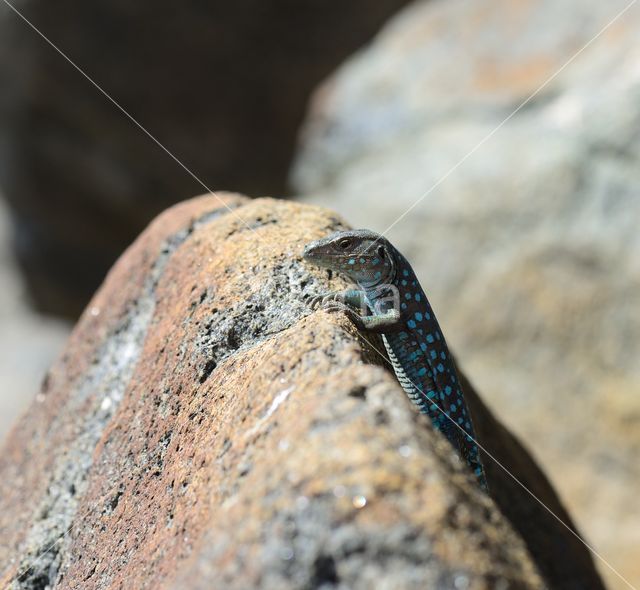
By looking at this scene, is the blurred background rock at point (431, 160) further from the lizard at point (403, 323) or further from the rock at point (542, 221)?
the lizard at point (403, 323)

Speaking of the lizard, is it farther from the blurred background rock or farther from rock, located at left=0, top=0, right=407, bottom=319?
rock, located at left=0, top=0, right=407, bottom=319

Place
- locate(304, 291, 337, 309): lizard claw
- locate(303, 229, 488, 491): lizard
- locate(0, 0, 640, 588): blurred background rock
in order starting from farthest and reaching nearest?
locate(0, 0, 640, 588): blurred background rock, locate(303, 229, 488, 491): lizard, locate(304, 291, 337, 309): lizard claw

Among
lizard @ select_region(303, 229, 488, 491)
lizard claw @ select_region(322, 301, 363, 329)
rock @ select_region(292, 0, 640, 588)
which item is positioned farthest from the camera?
rock @ select_region(292, 0, 640, 588)

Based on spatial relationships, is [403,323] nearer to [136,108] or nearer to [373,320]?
[373,320]

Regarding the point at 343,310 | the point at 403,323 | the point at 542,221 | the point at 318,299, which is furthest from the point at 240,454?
the point at 542,221

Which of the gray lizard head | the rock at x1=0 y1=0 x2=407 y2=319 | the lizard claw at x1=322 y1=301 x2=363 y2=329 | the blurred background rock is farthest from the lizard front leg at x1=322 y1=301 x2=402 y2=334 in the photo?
the rock at x1=0 y1=0 x2=407 y2=319

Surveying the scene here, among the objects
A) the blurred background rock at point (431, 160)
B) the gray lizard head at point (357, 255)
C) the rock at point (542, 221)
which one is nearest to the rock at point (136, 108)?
the blurred background rock at point (431, 160)

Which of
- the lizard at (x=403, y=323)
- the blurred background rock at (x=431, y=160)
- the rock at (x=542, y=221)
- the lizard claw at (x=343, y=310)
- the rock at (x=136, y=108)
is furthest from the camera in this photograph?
the rock at (x=136, y=108)
